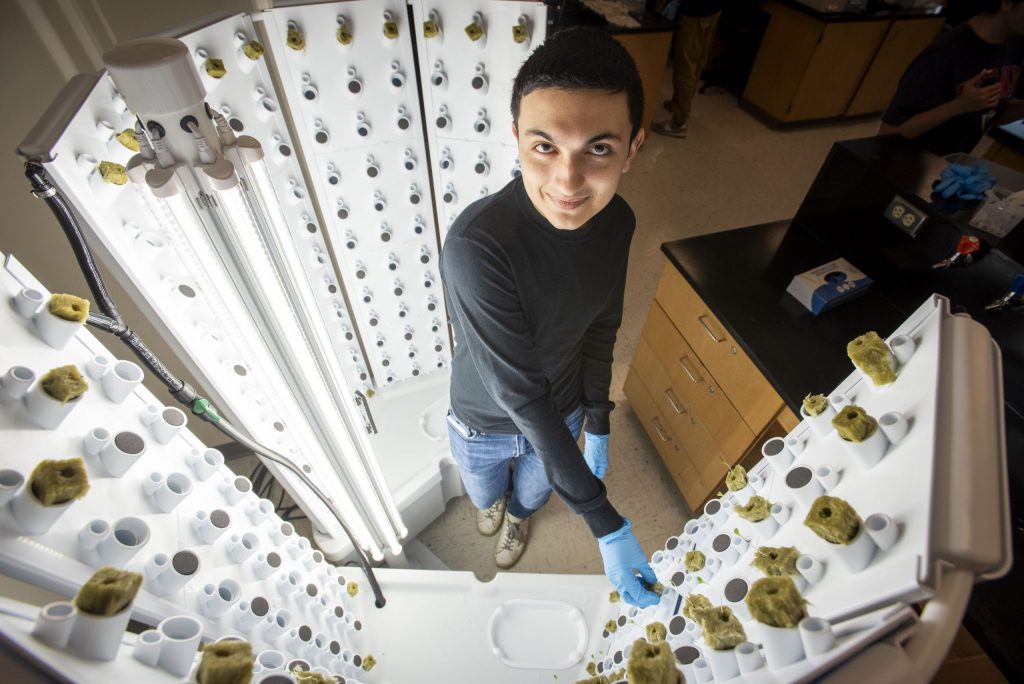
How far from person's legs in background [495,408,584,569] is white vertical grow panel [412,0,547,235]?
0.68 meters

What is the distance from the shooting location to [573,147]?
2.52 ft

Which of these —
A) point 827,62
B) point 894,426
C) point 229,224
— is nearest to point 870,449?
point 894,426

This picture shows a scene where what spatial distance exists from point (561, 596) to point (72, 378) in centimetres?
114

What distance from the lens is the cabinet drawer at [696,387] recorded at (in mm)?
1612

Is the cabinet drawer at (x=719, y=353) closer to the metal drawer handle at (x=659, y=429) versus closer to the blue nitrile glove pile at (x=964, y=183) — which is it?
the metal drawer handle at (x=659, y=429)

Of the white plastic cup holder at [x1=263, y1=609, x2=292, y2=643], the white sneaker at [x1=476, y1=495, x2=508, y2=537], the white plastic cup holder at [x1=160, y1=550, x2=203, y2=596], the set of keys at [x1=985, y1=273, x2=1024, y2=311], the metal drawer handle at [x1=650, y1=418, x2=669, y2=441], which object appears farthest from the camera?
the metal drawer handle at [x1=650, y1=418, x2=669, y2=441]

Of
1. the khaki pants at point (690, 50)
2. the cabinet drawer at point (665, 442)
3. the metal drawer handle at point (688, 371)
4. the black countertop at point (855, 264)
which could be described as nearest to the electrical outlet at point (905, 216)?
the black countertop at point (855, 264)

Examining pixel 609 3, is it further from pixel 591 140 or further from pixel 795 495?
pixel 795 495

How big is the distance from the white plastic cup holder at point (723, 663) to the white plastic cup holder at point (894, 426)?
30 centimetres

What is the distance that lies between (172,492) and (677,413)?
163cm

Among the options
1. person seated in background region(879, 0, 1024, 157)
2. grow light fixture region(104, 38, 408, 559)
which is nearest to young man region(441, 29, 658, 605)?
grow light fixture region(104, 38, 408, 559)

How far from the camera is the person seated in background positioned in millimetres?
1837

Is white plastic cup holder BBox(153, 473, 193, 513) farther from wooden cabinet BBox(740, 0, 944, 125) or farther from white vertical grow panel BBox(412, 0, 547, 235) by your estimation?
wooden cabinet BBox(740, 0, 944, 125)

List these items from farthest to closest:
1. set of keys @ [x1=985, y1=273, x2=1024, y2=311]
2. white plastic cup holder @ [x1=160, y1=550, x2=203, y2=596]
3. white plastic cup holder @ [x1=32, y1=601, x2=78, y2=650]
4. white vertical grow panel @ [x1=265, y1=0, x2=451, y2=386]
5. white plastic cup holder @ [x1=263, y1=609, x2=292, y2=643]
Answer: set of keys @ [x1=985, y1=273, x2=1024, y2=311], white vertical grow panel @ [x1=265, y1=0, x2=451, y2=386], white plastic cup holder @ [x1=263, y1=609, x2=292, y2=643], white plastic cup holder @ [x1=160, y1=550, x2=203, y2=596], white plastic cup holder @ [x1=32, y1=601, x2=78, y2=650]
